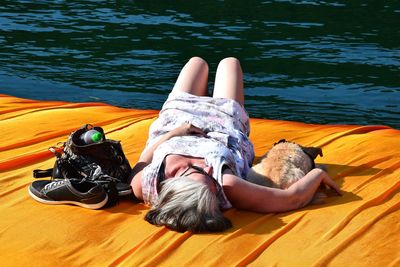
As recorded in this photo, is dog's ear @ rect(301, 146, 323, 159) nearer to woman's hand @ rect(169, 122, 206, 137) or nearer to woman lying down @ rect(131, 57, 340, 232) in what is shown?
woman lying down @ rect(131, 57, 340, 232)

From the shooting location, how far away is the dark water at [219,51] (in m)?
7.86

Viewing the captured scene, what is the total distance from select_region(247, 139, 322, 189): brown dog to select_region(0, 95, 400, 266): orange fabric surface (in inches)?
6.9

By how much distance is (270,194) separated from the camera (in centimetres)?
370

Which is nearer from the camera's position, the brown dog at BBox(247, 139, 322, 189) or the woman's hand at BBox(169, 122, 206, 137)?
the brown dog at BBox(247, 139, 322, 189)

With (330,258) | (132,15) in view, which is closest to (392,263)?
(330,258)

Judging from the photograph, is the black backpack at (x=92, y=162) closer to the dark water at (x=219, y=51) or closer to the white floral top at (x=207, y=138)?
the white floral top at (x=207, y=138)

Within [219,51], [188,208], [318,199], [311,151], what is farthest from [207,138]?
[219,51]

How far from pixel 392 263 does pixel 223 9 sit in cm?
867

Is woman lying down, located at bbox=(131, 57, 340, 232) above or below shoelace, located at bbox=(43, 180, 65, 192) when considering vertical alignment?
above

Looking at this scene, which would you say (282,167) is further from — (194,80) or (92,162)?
(194,80)

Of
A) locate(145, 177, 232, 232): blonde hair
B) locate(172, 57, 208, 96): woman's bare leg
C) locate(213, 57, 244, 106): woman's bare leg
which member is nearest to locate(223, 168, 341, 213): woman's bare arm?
locate(145, 177, 232, 232): blonde hair

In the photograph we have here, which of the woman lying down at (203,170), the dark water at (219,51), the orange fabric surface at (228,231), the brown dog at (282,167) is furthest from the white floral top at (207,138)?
the dark water at (219,51)

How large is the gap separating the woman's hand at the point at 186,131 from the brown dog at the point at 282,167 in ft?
1.18

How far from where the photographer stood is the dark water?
25.8ft
